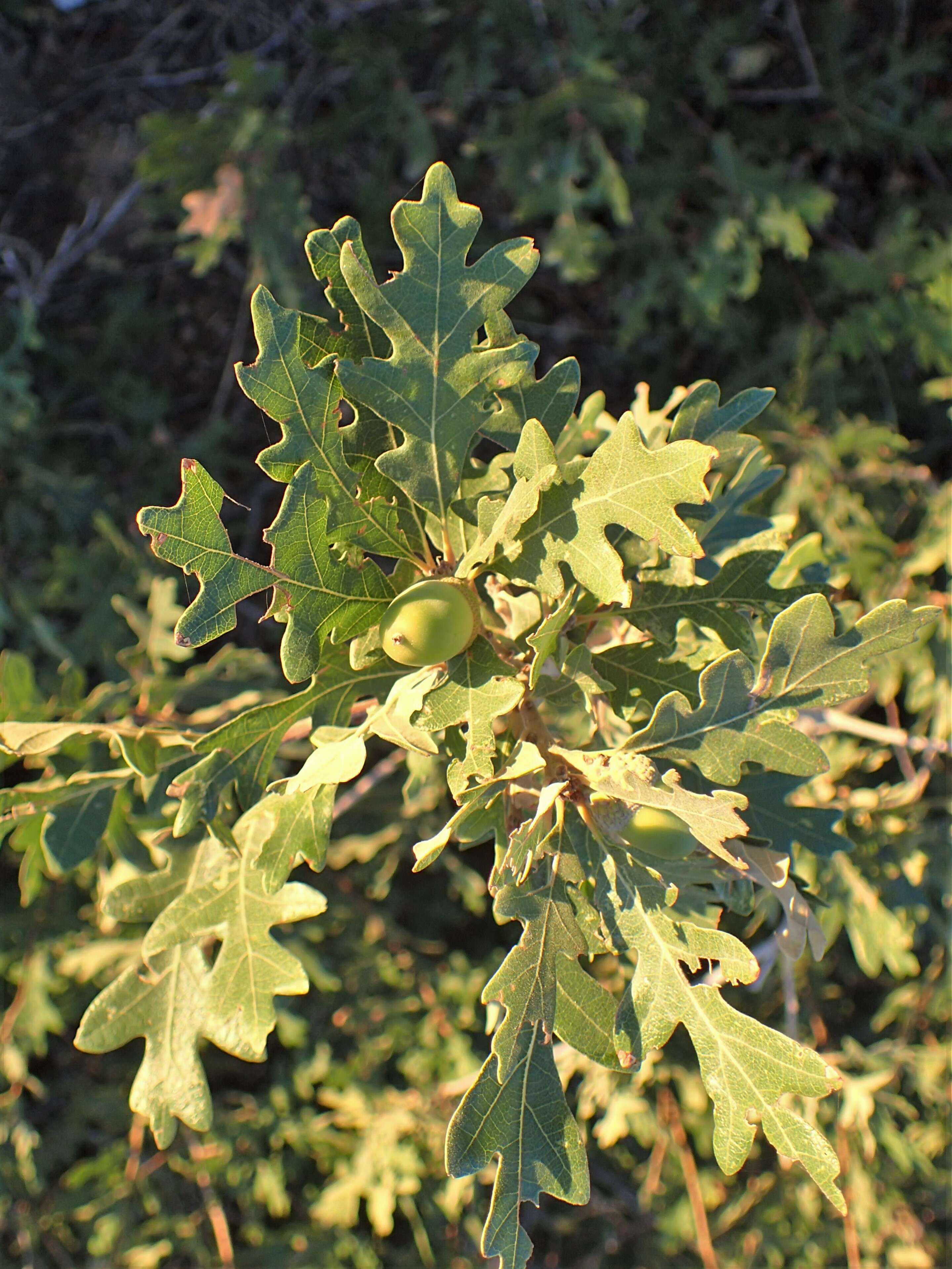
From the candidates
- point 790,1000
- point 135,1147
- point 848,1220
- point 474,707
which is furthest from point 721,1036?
point 135,1147

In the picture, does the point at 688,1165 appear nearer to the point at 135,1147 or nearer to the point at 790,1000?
the point at 790,1000

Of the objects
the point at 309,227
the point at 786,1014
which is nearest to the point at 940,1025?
the point at 786,1014

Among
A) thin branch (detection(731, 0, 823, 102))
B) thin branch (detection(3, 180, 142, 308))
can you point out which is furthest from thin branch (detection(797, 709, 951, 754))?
thin branch (detection(3, 180, 142, 308))

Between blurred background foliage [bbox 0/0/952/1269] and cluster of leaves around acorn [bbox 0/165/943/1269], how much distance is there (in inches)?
43.7

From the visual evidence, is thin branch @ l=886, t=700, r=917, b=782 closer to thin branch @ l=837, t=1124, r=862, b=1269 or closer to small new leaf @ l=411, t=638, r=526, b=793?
thin branch @ l=837, t=1124, r=862, b=1269

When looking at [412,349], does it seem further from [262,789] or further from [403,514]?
[262,789]

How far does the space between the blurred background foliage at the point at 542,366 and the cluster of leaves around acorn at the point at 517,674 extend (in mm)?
1110

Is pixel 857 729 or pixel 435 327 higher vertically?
pixel 435 327

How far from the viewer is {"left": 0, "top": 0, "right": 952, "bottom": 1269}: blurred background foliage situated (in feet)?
8.36

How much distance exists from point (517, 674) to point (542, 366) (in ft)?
6.91

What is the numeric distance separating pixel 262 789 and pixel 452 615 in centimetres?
42

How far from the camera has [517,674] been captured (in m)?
1.15

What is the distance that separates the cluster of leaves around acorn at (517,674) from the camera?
1.04 metres

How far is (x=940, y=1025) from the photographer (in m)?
2.76
